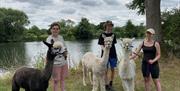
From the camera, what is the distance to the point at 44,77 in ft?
24.9

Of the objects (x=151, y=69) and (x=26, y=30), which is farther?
(x=26, y=30)

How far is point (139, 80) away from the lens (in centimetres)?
1173

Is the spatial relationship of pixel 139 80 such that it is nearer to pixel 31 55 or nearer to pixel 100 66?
pixel 100 66

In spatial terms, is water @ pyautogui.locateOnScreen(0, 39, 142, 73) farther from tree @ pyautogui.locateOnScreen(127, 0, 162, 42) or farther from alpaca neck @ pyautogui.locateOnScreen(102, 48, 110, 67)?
alpaca neck @ pyautogui.locateOnScreen(102, 48, 110, 67)

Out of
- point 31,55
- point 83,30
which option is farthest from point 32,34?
point 31,55

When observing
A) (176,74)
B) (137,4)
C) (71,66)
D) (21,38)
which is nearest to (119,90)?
(176,74)

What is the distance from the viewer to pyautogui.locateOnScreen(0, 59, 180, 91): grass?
10.6m

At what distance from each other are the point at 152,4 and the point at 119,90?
6129mm

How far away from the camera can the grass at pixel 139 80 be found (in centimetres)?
1064

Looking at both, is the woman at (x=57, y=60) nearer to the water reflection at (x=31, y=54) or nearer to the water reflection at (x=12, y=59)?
the water reflection at (x=31, y=54)

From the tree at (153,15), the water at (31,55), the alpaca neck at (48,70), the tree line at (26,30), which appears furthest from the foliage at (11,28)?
the alpaca neck at (48,70)

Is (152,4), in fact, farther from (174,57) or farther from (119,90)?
(119,90)

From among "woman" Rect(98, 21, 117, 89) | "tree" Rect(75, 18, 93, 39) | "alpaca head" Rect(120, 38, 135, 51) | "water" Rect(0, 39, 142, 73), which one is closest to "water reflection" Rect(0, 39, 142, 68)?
"water" Rect(0, 39, 142, 73)

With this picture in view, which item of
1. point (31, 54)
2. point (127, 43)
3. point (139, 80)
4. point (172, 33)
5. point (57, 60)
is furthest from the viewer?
point (31, 54)
